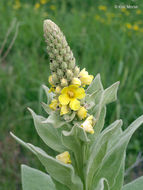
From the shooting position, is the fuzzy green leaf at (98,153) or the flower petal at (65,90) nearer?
the flower petal at (65,90)

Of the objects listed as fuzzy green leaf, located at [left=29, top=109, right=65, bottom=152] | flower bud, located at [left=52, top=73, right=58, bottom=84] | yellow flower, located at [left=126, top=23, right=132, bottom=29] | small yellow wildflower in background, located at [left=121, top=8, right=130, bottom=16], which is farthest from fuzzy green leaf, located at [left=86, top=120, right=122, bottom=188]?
small yellow wildflower in background, located at [left=121, top=8, right=130, bottom=16]

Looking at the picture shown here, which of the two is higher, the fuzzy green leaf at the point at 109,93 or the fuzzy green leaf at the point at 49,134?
the fuzzy green leaf at the point at 109,93

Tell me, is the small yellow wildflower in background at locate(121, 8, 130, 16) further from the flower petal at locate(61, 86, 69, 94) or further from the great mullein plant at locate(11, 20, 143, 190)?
the flower petal at locate(61, 86, 69, 94)

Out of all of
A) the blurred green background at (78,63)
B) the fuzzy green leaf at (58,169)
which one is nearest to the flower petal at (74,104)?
the fuzzy green leaf at (58,169)

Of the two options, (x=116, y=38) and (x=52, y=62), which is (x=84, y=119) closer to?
(x=52, y=62)

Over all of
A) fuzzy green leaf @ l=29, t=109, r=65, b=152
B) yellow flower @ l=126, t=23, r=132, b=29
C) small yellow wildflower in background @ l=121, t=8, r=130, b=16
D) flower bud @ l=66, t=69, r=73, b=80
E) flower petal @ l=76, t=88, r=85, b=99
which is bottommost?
fuzzy green leaf @ l=29, t=109, r=65, b=152

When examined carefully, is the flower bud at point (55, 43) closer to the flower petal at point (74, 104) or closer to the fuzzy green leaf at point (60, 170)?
the flower petal at point (74, 104)
